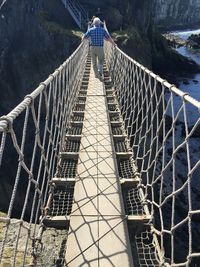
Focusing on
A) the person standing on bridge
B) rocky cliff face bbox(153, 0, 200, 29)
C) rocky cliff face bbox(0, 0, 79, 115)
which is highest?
the person standing on bridge

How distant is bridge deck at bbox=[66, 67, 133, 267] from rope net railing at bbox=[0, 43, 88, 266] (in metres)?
0.21

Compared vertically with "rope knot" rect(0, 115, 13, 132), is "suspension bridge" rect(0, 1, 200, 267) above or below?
below

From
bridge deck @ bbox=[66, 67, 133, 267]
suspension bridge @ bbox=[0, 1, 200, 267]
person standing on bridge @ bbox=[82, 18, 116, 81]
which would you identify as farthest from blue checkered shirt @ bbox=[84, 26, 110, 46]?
Result: bridge deck @ bbox=[66, 67, 133, 267]

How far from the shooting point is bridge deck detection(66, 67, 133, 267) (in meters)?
2.60

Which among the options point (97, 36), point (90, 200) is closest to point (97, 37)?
point (97, 36)

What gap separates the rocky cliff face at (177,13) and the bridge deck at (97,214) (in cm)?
7101

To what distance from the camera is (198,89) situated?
25484 mm

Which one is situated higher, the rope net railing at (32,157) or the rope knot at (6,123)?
the rope knot at (6,123)

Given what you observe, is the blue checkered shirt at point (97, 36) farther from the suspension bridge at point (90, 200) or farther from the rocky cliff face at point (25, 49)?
the rocky cliff face at point (25, 49)

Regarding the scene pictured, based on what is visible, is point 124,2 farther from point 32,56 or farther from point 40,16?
point 32,56

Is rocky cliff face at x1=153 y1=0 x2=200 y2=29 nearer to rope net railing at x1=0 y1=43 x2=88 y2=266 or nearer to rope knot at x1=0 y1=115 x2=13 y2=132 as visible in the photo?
rope net railing at x1=0 y1=43 x2=88 y2=266

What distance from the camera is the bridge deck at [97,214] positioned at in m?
2.60

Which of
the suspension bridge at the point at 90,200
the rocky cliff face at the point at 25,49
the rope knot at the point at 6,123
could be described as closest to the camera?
the rope knot at the point at 6,123

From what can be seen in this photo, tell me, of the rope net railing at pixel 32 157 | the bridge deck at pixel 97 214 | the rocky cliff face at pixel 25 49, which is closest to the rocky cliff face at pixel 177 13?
the rocky cliff face at pixel 25 49
